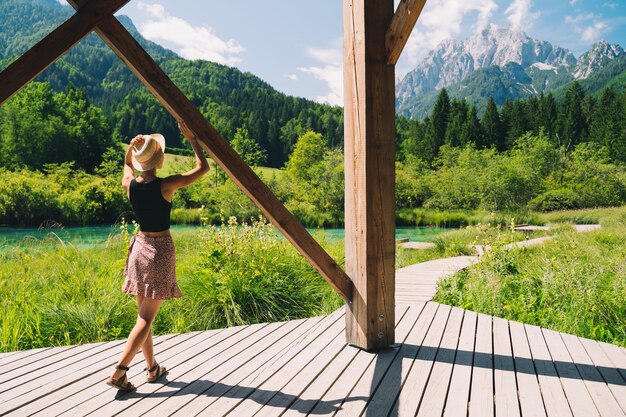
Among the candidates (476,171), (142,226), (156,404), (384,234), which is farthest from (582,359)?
(476,171)

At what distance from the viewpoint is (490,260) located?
5.66m

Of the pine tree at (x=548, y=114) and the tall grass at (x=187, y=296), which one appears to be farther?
the pine tree at (x=548, y=114)

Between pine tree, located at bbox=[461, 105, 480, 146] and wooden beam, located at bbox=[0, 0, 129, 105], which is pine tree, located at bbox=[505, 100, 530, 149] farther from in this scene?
wooden beam, located at bbox=[0, 0, 129, 105]

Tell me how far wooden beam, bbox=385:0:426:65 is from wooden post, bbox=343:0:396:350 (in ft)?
0.16

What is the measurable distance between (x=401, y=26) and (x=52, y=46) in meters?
1.75

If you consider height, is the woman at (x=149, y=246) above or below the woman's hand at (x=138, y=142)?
below

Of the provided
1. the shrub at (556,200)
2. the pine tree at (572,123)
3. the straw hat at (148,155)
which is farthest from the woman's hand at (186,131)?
the pine tree at (572,123)

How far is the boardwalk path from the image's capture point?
6.76 feet

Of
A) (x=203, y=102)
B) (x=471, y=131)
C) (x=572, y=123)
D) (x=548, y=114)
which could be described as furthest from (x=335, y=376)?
(x=203, y=102)

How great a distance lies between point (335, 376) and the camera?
2.41m

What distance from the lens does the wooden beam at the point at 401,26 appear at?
2.38 metres

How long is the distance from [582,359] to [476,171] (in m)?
22.5

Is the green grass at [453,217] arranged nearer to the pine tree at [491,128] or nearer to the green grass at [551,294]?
the green grass at [551,294]

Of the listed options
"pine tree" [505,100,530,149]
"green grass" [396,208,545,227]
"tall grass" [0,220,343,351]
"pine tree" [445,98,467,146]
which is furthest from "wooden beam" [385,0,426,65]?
"pine tree" [505,100,530,149]
